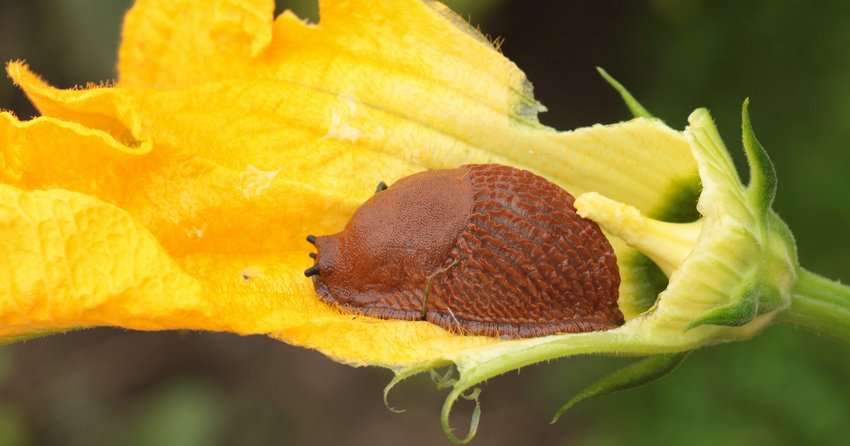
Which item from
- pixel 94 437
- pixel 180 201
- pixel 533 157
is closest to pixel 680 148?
pixel 533 157

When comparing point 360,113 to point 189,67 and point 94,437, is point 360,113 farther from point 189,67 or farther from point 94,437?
point 94,437

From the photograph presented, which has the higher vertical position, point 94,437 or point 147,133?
point 147,133

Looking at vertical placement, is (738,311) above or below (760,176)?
below

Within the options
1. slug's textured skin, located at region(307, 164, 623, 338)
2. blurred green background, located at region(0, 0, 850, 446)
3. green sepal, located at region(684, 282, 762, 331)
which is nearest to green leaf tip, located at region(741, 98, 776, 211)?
green sepal, located at region(684, 282, 762, 331)

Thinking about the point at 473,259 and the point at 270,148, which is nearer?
the point at 473,259

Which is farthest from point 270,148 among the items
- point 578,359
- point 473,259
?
point 578,359

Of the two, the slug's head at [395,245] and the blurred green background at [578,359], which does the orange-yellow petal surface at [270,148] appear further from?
the blurred green background at [578,359]

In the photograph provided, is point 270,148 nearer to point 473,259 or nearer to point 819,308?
point 473,259
